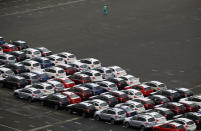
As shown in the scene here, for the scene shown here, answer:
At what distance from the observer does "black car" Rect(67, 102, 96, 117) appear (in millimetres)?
84000

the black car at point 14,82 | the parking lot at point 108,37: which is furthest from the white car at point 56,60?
the black car at point 14,82

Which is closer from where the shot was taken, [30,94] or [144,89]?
[30,94]

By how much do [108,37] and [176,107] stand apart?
39.7 metres

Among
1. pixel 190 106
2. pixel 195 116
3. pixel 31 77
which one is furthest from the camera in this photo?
pixel 31 77

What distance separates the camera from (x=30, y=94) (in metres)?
89.5

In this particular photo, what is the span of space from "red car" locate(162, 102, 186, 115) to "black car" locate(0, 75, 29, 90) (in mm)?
20266

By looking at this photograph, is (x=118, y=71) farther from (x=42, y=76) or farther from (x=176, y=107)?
(x=176, y=107)

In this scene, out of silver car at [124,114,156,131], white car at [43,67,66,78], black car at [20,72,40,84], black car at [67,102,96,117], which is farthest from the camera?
white car at [43,67,66,78]

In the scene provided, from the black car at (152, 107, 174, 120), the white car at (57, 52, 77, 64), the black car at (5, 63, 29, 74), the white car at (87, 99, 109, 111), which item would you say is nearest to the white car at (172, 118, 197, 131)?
the black car at (152, 107, 174, 120)

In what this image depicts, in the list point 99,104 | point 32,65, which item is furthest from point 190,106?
point 32,65

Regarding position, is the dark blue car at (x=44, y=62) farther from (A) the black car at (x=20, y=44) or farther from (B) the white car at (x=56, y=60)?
(A) the black car at (x=20, y=44)

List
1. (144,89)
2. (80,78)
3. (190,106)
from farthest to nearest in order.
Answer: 1. (80,78)
2. (144,89)
3. (190,106)

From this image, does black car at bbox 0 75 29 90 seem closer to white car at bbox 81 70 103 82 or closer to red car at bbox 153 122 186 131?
white car at bbox 81 70 103 82

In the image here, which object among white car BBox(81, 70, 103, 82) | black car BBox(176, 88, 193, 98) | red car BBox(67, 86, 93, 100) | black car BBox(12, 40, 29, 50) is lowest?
red car BBox(67, 86, 93, 100)
